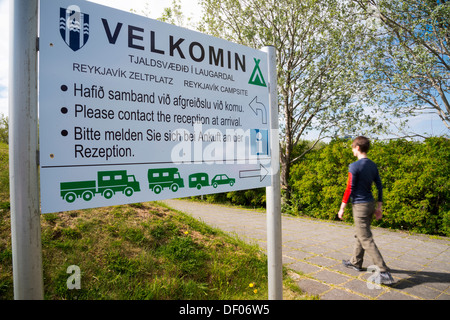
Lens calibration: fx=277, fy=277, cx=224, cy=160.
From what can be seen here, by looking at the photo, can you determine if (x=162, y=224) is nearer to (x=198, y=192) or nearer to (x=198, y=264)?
(x=198, y=264)

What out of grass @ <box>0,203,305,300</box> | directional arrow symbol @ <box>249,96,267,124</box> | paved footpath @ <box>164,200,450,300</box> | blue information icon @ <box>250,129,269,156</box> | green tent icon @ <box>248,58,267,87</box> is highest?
green tent icon @ <box>248,58,267,87</box>

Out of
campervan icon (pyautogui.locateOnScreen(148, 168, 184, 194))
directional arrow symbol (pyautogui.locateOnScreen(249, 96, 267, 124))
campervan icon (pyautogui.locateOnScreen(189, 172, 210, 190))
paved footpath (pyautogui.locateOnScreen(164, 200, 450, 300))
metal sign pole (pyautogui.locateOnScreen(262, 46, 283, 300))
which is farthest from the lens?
paved footpath (pyautogui.locateOnScreen(164, 200, 450, 300))

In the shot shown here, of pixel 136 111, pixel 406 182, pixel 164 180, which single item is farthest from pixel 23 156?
pixel 406 182

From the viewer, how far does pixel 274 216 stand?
8.56ft

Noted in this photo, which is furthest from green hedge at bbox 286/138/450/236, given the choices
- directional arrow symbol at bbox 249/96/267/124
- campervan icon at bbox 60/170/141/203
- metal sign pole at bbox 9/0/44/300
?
metal sign pole at bbox 9/0/44/300

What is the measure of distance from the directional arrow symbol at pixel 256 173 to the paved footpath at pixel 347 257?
1.63 metres

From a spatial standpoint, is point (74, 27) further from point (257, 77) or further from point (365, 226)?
point (365, 226)

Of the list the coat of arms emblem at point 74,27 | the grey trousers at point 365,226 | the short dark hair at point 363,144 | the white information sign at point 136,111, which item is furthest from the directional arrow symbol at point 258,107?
the grey trousers at point 365,226

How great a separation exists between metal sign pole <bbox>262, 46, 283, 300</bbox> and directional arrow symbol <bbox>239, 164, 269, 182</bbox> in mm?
88

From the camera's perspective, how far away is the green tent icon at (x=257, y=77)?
2.71 m

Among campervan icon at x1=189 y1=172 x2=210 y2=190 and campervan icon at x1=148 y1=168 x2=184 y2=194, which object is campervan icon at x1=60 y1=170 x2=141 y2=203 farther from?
campervan icon at x1=189 y1=172 x2=210 y2=190

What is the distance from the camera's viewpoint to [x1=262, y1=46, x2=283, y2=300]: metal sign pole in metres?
2.57

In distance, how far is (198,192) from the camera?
2.29 meters
